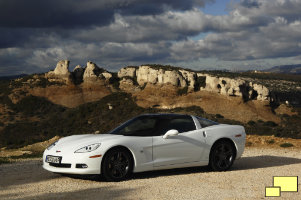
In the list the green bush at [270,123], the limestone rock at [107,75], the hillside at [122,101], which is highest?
the limestone rock at [107,75]

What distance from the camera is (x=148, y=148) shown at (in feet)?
29.9

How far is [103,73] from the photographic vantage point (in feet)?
251

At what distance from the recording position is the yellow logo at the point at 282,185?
271 inches

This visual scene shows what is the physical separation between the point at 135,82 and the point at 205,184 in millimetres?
65584

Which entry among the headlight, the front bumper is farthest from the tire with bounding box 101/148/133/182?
the headlight

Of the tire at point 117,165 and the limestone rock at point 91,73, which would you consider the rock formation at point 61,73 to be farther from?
the tire at point 117,165

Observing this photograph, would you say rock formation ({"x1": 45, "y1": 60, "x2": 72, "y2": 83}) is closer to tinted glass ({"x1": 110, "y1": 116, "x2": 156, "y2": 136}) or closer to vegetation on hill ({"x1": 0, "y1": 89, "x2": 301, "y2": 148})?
vegetation on hill ({"x1": 0, "y1": 89, "x2": 301, "y2": 148})

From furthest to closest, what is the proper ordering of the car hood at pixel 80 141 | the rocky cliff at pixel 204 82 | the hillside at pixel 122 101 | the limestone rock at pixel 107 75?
the limestone rock at pixel 107 75 → the rocky cliff at pixel 204 82 → the hillside at pixel 122 101 → the car hood at pixel 80 141

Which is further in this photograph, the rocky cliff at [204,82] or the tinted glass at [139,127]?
the rocky cliff at [204,82]

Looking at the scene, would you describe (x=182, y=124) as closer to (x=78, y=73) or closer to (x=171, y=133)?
(x=171, y=133)

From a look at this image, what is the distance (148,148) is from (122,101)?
58.0 metres

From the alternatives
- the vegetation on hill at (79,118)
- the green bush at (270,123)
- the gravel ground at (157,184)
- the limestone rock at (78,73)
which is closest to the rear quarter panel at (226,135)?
the gravel ground at (157,184)

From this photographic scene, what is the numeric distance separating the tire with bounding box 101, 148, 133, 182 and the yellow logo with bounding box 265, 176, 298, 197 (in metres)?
2.93

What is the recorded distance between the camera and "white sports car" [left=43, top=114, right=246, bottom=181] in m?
8.52
